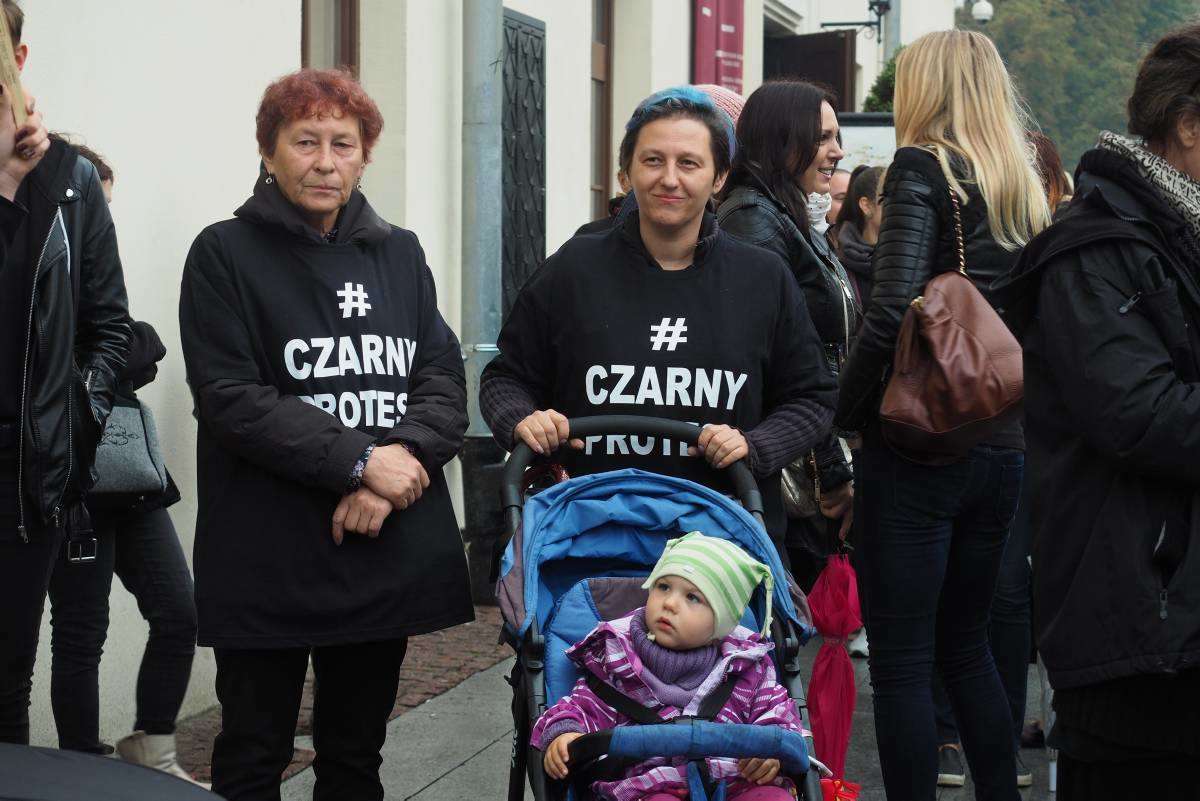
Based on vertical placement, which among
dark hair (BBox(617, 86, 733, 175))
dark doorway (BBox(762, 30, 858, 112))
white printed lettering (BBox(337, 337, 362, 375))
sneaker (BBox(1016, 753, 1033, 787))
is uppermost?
dark doorway (BBox(762, 30, 858, 112))

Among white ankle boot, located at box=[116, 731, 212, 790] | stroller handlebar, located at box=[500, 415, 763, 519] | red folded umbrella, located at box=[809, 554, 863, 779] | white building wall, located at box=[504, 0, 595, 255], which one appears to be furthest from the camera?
white building wall, located at box=[504, 0, 595, 255]

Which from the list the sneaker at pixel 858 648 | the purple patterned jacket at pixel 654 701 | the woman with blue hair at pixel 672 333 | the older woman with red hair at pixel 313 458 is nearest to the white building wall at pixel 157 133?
the older woman with red hair at pixel 313 458

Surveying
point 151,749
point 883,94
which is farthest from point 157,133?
point 883,94

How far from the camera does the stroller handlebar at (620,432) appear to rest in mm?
3871

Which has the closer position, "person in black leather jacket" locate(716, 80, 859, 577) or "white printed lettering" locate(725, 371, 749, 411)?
"white printed lettering" locate(725, 371, 749, 411)

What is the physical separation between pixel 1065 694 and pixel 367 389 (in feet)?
5.91

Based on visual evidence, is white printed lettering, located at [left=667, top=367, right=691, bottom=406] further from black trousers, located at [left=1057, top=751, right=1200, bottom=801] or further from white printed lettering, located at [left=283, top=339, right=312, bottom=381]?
black trousers, located at [left=1057, top=751, right=1200, bottom=801]

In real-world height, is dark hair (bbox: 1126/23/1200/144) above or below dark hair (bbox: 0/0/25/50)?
below

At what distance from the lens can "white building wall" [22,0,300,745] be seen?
18.5 feet

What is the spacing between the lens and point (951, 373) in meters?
4.31

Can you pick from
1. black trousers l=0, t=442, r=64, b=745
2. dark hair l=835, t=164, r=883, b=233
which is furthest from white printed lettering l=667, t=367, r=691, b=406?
dark hair l=835, t=164, r=883, b=233

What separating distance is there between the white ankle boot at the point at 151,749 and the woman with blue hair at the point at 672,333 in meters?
1.85

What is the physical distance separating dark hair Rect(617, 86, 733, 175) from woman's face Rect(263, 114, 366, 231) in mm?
725

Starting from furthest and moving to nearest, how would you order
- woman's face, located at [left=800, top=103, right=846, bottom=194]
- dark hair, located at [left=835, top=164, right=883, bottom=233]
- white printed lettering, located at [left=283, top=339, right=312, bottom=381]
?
dark hair, located at [left=835, top=164, right=883, bottom=233] < woman's face, located at [left=800, top=103, right=846, bottom=194] < white printed lettering, located at [left=283, top=339, right=312, bottom=381]
